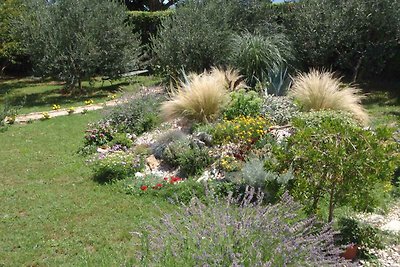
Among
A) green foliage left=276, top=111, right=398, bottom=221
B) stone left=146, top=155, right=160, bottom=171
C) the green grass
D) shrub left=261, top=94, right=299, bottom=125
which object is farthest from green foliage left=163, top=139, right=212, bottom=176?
the green grass

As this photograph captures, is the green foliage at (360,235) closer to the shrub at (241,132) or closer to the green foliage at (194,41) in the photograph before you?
the shrub at (241,132)

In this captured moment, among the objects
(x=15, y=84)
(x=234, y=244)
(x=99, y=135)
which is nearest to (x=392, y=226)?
(x=234, y=244)

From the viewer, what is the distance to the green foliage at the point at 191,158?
18.3ft

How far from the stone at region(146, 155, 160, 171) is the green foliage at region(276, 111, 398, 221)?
2.74m

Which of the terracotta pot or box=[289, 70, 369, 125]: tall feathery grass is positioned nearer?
the terracotta pot

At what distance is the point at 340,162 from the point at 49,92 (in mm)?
13068

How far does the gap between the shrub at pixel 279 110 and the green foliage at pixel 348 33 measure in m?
4.28

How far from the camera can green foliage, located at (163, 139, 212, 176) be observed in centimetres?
559

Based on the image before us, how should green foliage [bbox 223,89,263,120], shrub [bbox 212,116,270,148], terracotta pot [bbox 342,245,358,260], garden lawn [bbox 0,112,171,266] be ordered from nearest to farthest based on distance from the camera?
terracotta pot [bbox 342,245,358,260], garden lawn [bbox 0,112,171,266], shrub [bbox 212,116,270,148], green foliage [bbox 223,89,263,120]

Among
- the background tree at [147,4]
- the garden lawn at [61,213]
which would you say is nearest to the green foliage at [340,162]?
the garden lawn at [61,213]

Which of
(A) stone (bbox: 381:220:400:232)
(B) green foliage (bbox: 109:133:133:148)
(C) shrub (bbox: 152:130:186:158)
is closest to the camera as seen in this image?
(A) stone (bbox: 381:220:400:232)

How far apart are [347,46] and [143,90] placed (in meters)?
5.80

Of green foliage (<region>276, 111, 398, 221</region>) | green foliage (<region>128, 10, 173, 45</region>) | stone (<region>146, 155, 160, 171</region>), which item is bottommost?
stone (<region>146, 155, 160, 171</region>)

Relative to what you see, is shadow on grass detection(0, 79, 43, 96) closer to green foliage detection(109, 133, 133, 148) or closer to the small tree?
the small tree
